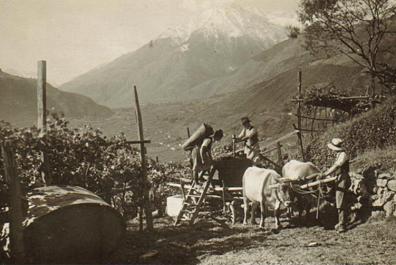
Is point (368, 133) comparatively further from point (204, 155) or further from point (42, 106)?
point (42, 106)

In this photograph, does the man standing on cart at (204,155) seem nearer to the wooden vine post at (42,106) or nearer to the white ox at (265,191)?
the white ox at (265,191)

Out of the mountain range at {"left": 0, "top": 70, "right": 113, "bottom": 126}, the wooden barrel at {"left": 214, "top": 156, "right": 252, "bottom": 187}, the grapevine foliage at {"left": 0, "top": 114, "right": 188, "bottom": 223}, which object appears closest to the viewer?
the grapevine foliage at {"left": 0, "top": 114, "right": 188, "bottom": 223}

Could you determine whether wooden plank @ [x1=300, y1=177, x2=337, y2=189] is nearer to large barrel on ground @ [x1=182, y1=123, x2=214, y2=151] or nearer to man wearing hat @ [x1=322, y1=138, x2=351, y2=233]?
man wearing hat @ [x1=322, y1=138, x2=351, y2=233]

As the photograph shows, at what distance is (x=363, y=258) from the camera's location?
30.8ft

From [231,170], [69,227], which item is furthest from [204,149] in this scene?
[69,227]

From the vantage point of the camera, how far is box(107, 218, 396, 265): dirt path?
970cm

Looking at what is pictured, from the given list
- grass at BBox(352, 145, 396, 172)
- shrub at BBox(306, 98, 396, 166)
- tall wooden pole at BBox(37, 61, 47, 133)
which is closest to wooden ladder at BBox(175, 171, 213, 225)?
grass at BBox(352, 145, 396, 172)

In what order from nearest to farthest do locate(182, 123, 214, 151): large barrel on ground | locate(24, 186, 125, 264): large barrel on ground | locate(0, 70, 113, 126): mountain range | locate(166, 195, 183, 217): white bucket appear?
1. locate(24, 186, 125, 264): large barrel on ground
2. locate(182, 123, 214, 151): large barrel on ground
3. locate(166, 195, 183, 217): white bucket
4. locate(0, 70, 113, 126): mountain range

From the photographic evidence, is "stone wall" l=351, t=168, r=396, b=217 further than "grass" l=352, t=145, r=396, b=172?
No

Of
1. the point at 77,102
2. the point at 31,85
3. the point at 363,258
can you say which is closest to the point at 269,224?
the point at 363,258

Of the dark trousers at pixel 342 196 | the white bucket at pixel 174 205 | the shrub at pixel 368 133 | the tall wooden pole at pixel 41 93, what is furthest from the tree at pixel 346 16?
the tall wooden pole at pixel 41 93

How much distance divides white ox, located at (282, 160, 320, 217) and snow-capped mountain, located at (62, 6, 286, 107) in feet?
314

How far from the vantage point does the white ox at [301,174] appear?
1329cm

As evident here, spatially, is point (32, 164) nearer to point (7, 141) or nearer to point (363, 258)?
point (7, 141)
